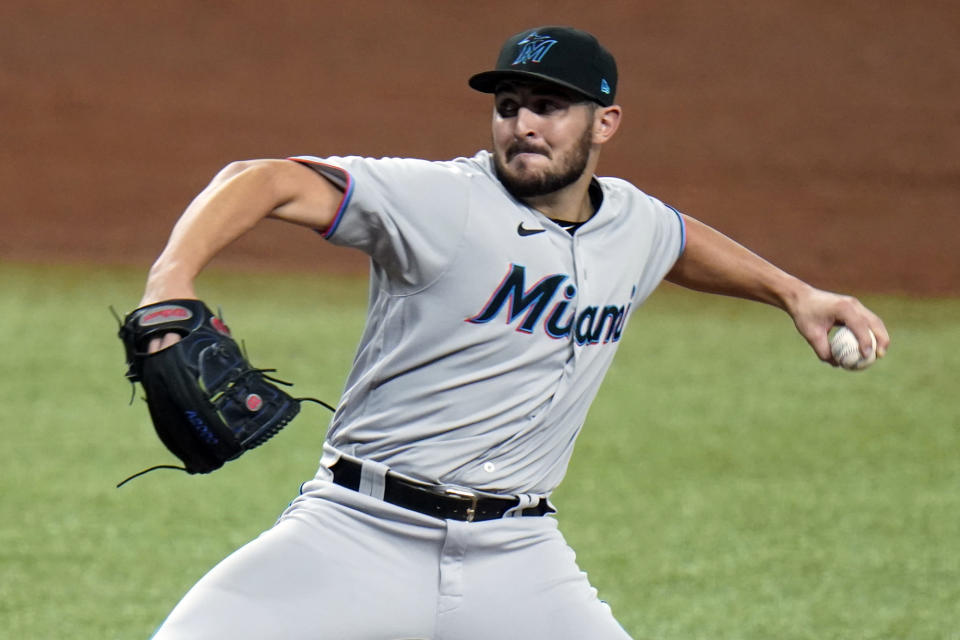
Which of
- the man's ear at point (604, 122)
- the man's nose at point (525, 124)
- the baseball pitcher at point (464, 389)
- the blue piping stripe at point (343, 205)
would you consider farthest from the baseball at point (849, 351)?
the blue piping stripe at point (343, 205)

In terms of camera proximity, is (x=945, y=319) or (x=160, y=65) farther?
(x=160, y=65)

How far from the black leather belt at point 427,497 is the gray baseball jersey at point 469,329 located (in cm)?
3

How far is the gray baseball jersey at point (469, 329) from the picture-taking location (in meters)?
2.79

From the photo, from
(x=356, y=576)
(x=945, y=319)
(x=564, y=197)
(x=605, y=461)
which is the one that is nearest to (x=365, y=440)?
(x=356, y=576)

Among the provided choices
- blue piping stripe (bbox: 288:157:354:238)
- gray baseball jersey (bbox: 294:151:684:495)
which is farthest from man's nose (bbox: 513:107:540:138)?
blue piping stripe (bbox: 288:157:354:238)

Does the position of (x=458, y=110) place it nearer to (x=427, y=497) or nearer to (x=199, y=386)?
(x=427, y=497)

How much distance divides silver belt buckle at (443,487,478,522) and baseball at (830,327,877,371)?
3.06 ft

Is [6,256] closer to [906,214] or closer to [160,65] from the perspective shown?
[160,65]

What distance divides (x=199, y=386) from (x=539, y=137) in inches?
41.4

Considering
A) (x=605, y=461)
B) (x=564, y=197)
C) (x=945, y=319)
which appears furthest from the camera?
(x=945, y=319)

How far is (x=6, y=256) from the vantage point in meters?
13.3

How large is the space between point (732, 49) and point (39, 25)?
8.52 metres

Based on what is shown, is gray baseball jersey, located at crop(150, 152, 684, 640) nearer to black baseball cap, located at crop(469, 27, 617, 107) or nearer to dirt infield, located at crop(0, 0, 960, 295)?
black baseball cap, located at crop(469, 27, 617, 107)

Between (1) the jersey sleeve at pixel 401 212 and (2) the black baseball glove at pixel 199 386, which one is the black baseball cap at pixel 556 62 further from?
(2) the black baseball glove at pixel 199 386
